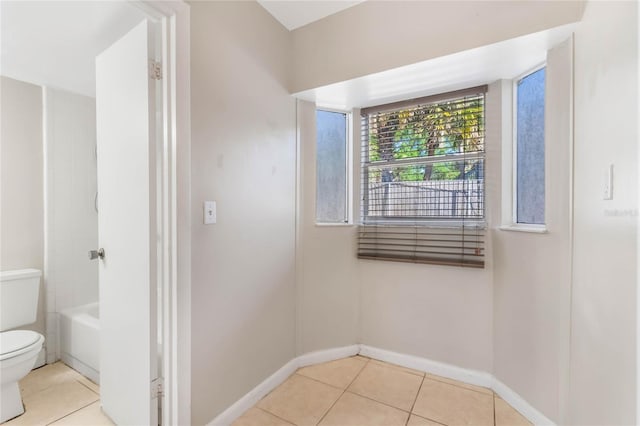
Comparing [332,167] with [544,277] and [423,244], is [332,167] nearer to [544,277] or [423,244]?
[423,244]

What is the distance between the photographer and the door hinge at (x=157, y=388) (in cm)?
135

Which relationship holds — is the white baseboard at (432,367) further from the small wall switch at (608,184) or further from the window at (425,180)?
the small wall switch at (608,184)

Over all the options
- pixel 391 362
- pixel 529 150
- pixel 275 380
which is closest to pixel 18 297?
pixel 275 380

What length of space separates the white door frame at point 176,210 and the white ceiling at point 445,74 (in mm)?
894

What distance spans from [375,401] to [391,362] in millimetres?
473

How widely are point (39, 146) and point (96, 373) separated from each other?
68.9 inches

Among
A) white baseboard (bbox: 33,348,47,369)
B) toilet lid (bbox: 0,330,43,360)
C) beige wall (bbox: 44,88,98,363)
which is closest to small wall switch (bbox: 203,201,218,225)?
toilet lid (bbox: 0,330,43,360)

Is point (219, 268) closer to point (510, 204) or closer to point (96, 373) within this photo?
point (96, 373)

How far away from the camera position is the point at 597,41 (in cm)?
119

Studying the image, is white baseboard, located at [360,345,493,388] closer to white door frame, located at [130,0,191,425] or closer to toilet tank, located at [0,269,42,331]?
white door frame, located at [130,0,191,425]

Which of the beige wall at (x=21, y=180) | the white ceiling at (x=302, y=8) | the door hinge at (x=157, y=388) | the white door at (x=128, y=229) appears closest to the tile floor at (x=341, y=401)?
the white door at (x=128, y=229)

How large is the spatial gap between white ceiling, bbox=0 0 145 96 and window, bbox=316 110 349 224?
1.30m

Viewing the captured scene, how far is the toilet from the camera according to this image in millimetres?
1574

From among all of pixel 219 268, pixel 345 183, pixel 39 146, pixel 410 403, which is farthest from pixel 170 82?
pixel 410 403
